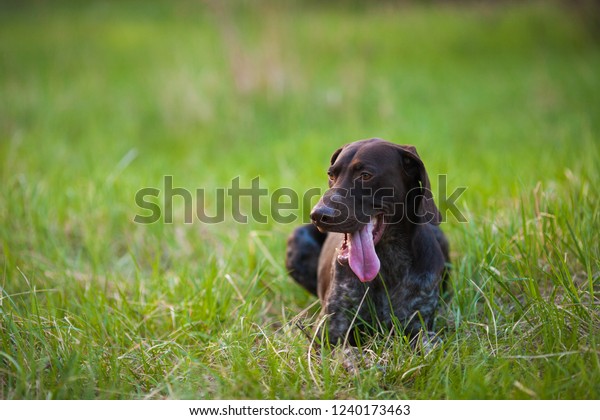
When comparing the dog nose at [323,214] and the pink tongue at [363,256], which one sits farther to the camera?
the pink tongue at [363,256]

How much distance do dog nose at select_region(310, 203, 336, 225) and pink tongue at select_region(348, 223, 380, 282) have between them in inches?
10.5

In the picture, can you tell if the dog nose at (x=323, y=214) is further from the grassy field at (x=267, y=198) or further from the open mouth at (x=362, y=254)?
the grassy field at (x=267, y=198)

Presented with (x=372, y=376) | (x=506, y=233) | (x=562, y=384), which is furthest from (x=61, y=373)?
(x=506, y=233)

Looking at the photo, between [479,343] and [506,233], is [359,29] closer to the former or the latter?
[506,233]

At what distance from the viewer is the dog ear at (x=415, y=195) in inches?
133

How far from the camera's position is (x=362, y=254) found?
10.9ft

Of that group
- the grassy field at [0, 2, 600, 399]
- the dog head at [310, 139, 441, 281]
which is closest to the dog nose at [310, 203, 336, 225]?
the dog head at [310, 139, 441, 281]

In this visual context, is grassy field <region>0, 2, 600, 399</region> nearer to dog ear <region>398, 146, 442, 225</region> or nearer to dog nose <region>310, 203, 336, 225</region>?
dog ear <region>398, 146, 442, 225</region>

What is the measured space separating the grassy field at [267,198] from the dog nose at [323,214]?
739 millimetres

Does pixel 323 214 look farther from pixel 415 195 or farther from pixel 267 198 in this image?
pixel 267 198

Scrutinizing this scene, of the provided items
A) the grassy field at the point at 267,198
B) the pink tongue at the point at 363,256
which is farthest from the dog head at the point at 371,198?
the grassy field at the point at 267,198

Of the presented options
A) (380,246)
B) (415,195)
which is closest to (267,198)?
(380,246)

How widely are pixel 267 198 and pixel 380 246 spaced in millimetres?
2762

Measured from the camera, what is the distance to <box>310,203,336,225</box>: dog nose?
3127 millimetres
